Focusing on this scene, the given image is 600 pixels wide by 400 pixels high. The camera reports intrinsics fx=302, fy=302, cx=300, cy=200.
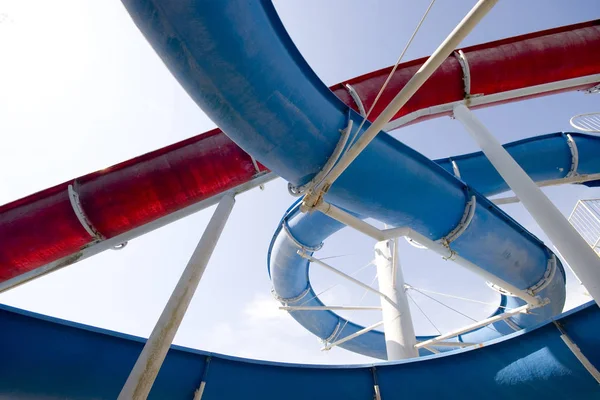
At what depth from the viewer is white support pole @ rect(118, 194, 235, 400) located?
2.40 meters

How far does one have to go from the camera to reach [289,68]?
2818 millimetres

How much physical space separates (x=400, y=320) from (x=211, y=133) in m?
5.38

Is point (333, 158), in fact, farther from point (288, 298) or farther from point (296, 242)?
point (288, 298)

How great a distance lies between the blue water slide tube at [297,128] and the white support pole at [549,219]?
0.65 m

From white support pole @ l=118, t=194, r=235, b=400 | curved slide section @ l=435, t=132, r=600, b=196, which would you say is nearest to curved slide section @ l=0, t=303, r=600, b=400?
white support pole @ l=118, t=194, r=235, b=400

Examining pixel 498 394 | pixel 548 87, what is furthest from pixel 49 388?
pixel 548 87

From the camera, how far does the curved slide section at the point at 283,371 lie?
113 inches

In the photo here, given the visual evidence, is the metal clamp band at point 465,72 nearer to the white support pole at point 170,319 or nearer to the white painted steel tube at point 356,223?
the white painted steel tube at point 356,223

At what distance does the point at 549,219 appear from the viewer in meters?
3.09

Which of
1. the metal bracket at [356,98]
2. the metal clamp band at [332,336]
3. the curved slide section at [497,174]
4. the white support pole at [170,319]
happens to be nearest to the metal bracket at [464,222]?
the metal bracket at [356,98]

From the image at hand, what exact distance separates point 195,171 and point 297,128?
2.33m

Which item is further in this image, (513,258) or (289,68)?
(513,258)

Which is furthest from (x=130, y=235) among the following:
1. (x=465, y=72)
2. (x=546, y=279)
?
(x=546, y=279)

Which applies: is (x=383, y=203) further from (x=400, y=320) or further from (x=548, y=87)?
(x=400, y=320)
